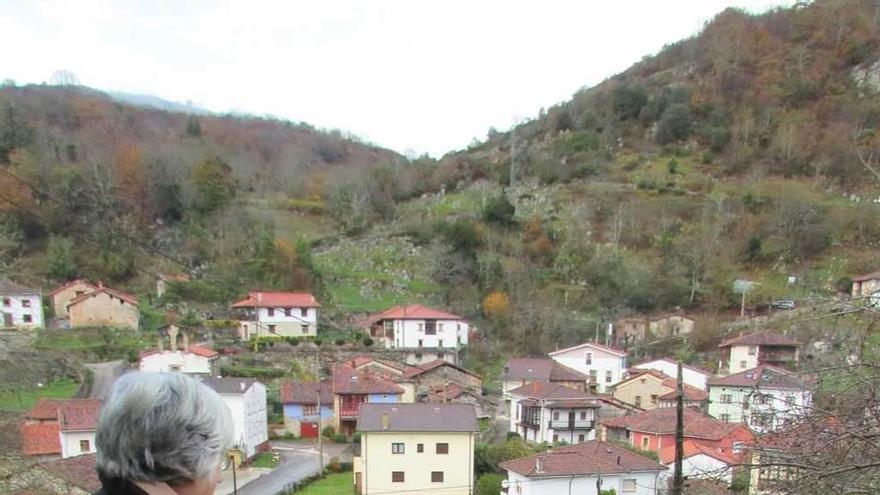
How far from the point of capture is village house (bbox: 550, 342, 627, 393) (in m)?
22.2

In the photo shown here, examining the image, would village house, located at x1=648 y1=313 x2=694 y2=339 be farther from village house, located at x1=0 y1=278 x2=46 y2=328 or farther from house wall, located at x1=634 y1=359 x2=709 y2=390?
village house, located at x1=0 y1=278 x2=46 y2=328

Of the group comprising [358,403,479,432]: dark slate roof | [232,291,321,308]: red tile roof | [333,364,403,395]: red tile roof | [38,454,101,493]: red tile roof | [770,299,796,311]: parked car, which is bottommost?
[333,364,403,395]: red tile roof

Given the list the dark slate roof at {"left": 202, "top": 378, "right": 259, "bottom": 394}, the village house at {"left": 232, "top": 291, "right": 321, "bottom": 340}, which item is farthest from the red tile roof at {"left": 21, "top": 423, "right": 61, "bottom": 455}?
the village house at {"left": 232, "top": 291, "right": 321, "bottom": 340}

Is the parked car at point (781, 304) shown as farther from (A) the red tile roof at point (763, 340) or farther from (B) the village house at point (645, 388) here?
(B) the village house at point (645, 388)

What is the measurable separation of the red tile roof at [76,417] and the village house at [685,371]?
17.6 m

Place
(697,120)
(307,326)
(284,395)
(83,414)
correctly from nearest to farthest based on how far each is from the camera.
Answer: (83,414)
(284,395)
(307,326)
(697,120)

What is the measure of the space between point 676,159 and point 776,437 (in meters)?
47.1

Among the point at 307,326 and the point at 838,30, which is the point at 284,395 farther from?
the point at 838,30

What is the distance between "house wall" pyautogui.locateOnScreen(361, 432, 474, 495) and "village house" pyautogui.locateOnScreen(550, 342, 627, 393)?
392 inches

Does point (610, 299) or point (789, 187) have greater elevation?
point (789, 187)

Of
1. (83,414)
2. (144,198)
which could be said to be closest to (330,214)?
(144,198)

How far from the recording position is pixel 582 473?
38.3ft

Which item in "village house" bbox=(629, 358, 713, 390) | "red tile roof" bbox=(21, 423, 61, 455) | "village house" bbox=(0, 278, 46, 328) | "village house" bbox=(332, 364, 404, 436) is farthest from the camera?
"village house" bbox=(629, 358, 713, 390)

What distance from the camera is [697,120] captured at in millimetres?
49312
